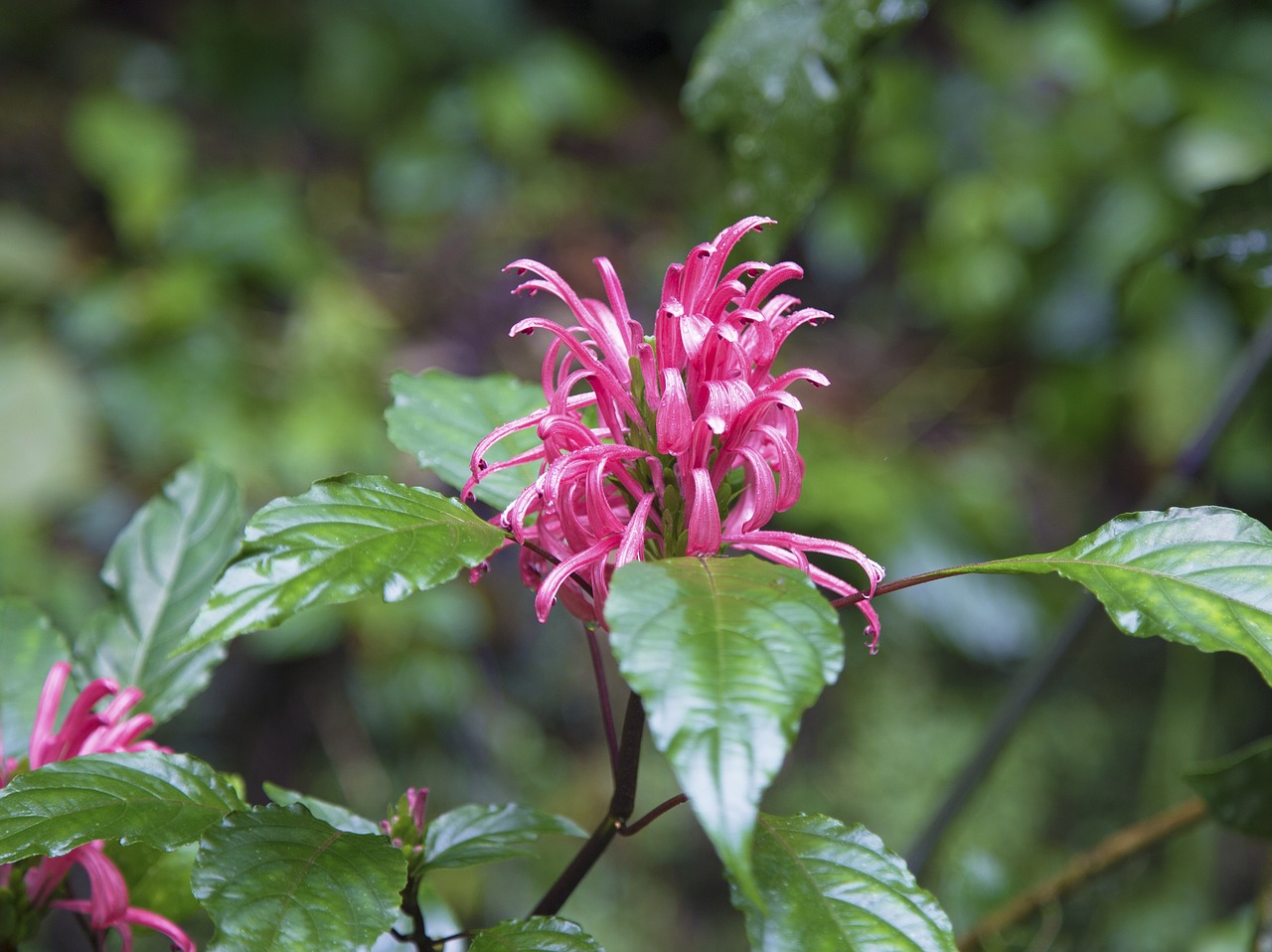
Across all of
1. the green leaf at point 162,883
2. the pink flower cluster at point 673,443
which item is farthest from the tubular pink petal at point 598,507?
the green leaf at point 162,883

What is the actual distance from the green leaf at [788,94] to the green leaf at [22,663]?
1.80 ft

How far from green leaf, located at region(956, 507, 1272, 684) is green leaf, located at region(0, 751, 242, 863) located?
1.18 feet

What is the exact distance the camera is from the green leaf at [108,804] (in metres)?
0.42

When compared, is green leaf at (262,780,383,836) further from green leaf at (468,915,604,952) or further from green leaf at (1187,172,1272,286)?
green leaf at (1187,172,1272,286)

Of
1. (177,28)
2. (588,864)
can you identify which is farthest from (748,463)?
(177,28)

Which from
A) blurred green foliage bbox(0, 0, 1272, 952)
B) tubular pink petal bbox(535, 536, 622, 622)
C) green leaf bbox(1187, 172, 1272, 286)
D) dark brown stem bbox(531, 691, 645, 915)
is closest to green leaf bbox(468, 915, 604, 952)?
dark brown stem bbox(531, 691, 645, 915)

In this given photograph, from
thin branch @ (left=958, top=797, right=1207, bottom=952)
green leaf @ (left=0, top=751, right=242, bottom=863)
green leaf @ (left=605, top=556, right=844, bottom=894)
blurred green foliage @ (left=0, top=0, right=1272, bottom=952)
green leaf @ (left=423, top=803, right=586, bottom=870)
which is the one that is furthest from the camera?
blurred green foliage @ (left=0, top=0, right=1272, bottom=952)

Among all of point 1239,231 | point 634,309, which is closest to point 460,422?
point 1239,231

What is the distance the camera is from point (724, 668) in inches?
13.6

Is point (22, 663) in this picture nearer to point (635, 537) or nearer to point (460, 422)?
point (460, 422)

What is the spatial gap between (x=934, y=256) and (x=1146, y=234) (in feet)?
1.59

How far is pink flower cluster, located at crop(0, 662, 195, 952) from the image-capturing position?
21.0 inches

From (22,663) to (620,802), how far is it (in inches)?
16.7

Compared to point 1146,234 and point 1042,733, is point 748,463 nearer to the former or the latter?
point 1042,733
